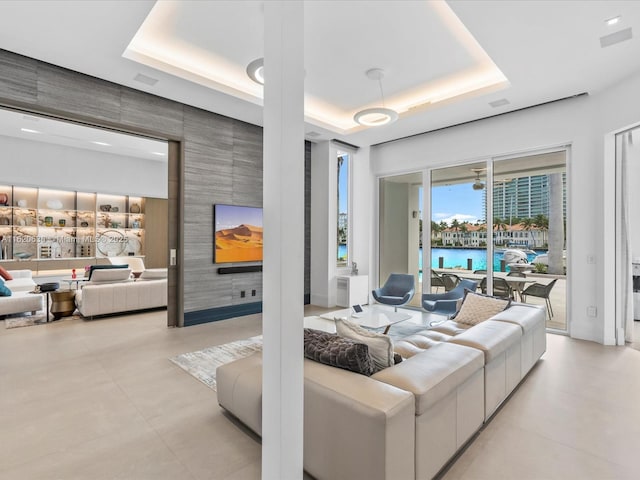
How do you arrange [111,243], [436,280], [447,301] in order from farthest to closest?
[111,243] < [436,280] < [447,301]

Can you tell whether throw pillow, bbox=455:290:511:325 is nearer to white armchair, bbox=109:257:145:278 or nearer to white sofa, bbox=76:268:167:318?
white sofa, bbox=76:268:167:318

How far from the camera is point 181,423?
7.69 ft

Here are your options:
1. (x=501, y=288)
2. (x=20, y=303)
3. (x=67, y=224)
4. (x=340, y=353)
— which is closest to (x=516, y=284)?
(x=501, y=288)

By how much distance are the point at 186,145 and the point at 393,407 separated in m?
4.69

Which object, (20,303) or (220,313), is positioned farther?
(220,313)

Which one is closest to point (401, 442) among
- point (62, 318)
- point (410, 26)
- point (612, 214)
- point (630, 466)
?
point (630, 466)

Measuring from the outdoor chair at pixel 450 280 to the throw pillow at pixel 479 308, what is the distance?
6.84 ft

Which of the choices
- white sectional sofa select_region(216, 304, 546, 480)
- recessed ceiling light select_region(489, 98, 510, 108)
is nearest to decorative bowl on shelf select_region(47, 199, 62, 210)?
white sectional sofa select_region(216, 304, 546, 480)

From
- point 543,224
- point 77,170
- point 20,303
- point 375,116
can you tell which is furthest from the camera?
point 77,170

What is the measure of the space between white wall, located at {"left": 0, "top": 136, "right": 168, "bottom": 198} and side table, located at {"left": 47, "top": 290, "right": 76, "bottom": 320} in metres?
3.77

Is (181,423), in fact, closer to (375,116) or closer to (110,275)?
(375,116)

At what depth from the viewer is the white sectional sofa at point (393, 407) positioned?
56.6 inches

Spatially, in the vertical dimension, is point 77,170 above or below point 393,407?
above

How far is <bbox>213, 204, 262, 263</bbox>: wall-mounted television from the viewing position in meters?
5.33
